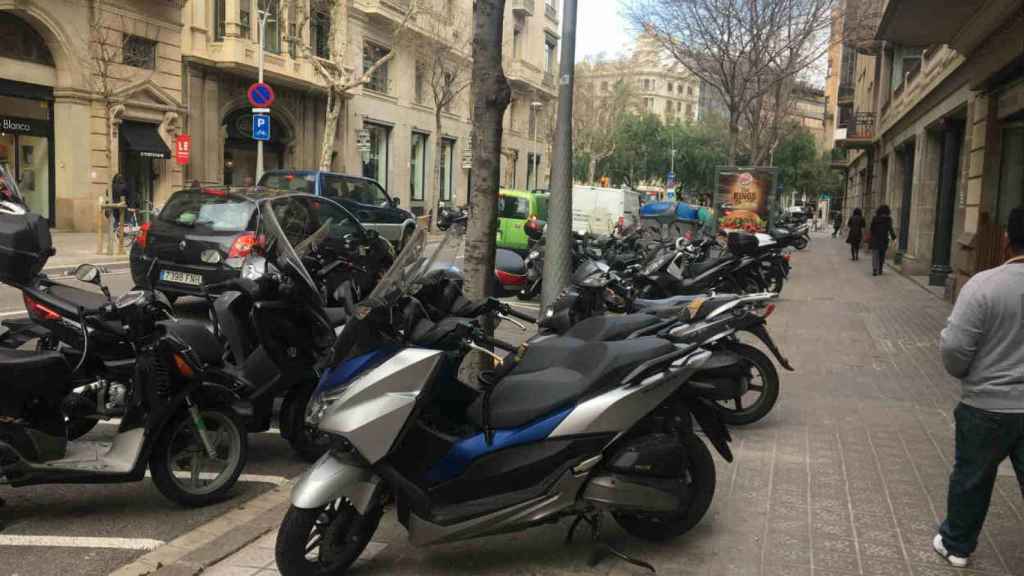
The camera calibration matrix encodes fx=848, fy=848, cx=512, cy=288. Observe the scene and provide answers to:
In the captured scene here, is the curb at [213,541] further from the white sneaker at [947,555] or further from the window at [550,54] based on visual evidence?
the window at [550,54]

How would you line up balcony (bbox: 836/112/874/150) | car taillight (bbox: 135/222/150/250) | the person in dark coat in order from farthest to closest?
balcony (bbox: 836/112/874/150) < the person in dark coat < car taillight (bbox: 135/222/150/250)

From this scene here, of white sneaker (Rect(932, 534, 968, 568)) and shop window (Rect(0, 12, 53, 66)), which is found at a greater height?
shop window (Rect(0, 12, 53, 66))

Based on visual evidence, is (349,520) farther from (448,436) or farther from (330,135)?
(330,135)

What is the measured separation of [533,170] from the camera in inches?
2202

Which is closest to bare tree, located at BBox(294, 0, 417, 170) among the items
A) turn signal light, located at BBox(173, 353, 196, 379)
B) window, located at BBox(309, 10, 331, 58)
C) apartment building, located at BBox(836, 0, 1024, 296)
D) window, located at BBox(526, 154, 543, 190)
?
window, located at BBox(309, 10, 331, 58)

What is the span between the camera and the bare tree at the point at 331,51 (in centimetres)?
2888

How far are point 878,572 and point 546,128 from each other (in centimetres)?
5311

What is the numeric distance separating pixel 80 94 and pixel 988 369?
2453 cm

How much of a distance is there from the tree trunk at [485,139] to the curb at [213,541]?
2390 mm

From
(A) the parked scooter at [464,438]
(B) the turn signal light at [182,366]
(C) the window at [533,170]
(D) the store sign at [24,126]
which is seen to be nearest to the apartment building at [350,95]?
(C) the window at [533,170]

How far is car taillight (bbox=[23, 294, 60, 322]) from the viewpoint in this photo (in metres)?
4.56

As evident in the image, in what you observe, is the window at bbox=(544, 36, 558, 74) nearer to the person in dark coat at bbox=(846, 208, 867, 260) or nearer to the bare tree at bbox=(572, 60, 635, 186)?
the bare tree at bbox=(572, 60, 635, 186)

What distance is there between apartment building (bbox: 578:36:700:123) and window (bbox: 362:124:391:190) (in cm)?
1172

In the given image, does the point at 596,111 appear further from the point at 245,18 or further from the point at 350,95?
the point at 245,18
